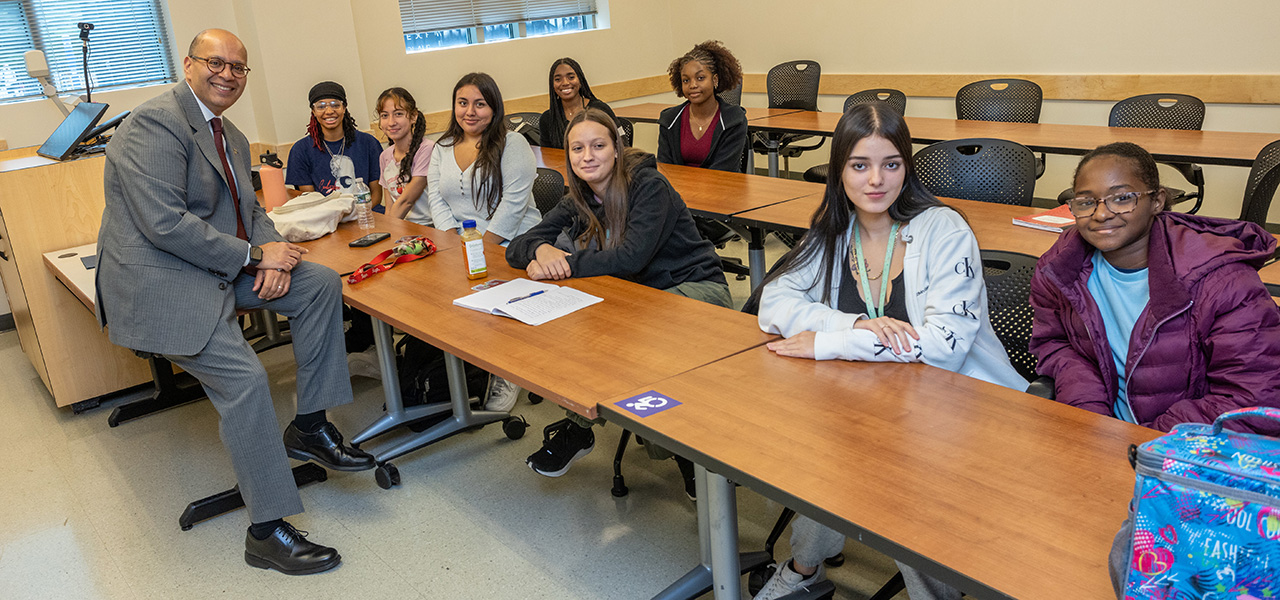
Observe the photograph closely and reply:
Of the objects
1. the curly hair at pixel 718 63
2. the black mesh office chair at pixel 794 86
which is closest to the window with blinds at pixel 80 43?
the curly hair at pixel 718 63

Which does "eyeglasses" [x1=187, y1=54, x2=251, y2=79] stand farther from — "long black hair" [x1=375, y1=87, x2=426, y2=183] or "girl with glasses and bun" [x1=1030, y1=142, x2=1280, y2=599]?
"girl with glasses and bun" [x1=1030, y1=142, x2=1280, y2=599]

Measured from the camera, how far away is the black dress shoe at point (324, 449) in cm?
299

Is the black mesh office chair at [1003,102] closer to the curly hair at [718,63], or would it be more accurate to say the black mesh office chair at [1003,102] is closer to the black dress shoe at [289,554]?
the curly hair at [718,63]

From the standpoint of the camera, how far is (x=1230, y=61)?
207 inches

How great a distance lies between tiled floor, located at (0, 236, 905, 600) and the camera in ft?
8.27

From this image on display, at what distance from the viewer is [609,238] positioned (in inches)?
113

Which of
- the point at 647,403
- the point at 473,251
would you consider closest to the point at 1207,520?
the point at 647,403

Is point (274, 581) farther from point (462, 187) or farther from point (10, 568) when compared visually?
point (462, 187)

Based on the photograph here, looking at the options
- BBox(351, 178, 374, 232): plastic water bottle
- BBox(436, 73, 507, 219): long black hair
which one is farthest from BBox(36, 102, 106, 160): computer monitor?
BBox(436, 73, 507, 219): long black hair

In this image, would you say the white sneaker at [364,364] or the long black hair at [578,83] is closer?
the white sneaker at [364,364]

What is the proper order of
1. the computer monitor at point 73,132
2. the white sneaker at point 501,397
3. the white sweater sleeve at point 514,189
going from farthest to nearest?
the computer monitor at point 73,132 < the white sweater sleeve at point 514,189 < the white sneaker at point 501,397

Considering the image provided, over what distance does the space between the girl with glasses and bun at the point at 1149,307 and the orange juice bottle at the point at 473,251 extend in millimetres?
1565

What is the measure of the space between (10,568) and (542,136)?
367 cm

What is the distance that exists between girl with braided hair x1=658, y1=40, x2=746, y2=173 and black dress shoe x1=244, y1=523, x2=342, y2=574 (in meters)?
2.86
